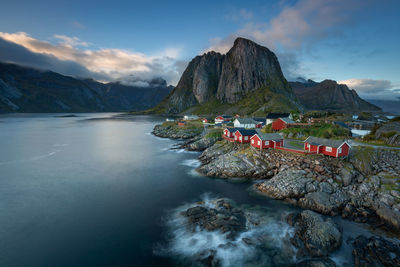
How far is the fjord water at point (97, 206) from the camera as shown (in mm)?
17672

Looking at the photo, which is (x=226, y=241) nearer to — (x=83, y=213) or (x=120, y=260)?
(x=120, y=260)

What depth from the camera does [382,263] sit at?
15.1 metres

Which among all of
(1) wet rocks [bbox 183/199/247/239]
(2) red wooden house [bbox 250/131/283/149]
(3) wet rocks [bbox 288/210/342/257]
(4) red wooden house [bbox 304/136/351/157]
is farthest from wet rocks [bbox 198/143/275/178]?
(3) wet rocks [bbox 288/210/342/257]

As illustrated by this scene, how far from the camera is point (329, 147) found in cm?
3158

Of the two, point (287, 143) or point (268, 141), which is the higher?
point (268, 141)

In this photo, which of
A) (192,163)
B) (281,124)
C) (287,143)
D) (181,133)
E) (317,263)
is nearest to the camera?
(317,263)

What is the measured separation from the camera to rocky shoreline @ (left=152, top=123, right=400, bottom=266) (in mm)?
17031

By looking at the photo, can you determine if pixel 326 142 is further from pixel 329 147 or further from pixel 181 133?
pixel 181 133

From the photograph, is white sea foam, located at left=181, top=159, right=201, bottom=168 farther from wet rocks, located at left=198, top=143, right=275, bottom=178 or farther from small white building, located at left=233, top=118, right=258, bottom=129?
small white building, located at left=233, top=118, right=258, bottom=129

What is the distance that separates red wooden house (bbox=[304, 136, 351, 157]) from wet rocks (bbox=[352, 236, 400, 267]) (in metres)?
15.8

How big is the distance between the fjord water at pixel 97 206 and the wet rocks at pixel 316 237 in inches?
45.5

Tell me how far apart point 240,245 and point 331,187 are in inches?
675

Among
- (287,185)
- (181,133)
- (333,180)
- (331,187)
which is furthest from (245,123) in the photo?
(331,187)

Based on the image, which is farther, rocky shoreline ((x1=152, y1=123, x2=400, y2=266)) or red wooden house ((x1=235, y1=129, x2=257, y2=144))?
red wooden house ((x1=235, y1=129, x2=257, y2=144))
